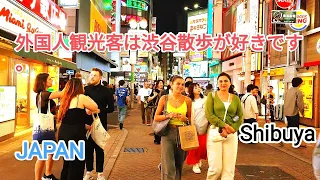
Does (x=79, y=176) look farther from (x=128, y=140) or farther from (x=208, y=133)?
(x=128, y=140)

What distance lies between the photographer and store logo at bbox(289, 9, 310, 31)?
593 inches

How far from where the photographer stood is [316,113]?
49.3 ft

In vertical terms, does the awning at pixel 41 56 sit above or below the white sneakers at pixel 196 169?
above

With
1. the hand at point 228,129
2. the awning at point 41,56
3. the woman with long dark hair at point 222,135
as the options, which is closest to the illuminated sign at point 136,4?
the awning at point 41,56

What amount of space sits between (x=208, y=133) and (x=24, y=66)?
8382mm

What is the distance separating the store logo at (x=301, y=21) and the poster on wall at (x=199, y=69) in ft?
135

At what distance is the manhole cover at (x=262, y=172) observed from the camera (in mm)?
→ 6902

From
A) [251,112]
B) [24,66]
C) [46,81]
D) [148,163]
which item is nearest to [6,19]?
[24,66]

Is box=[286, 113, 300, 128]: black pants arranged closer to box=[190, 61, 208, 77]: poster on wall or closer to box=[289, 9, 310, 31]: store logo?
box=[289, 9, 310, 31]: store logo

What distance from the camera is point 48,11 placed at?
1375cm

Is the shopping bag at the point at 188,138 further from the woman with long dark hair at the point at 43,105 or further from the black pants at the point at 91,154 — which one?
the woman with long dark hair at the point at 43,105

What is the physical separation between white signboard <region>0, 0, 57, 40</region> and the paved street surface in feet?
10.3

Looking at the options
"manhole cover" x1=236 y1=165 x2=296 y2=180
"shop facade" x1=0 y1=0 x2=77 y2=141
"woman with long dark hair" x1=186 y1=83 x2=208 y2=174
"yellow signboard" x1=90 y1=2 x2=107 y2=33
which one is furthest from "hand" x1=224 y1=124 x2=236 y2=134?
"yellow signboard" x1=90 y1=2 x2=107 y2=33

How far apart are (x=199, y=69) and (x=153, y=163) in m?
50.6
